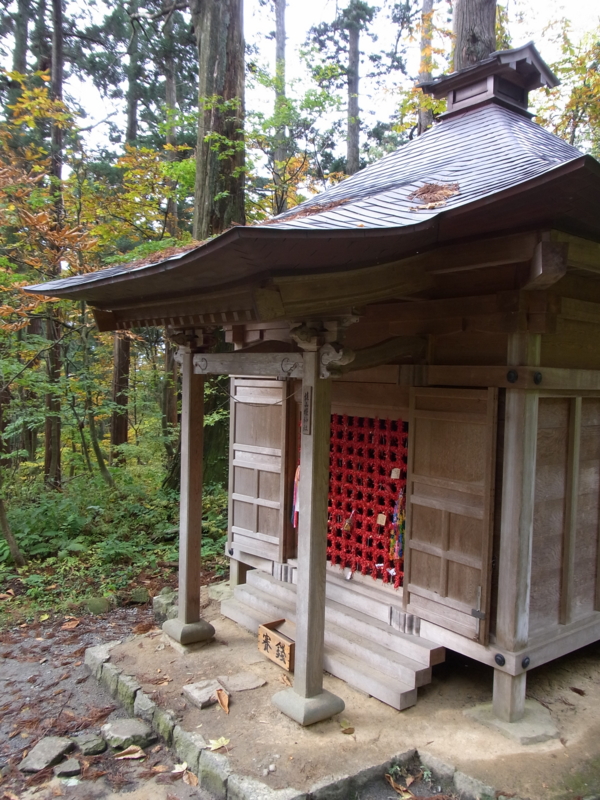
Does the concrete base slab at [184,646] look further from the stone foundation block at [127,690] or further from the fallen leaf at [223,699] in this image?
the fallen leaf at [223,699]

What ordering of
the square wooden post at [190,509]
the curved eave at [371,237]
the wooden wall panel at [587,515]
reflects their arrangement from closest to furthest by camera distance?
the curved eave at [371,237], the wooden wall panel at [587,515], the square wooden post at [190,509]

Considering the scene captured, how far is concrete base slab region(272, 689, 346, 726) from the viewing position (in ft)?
11.5

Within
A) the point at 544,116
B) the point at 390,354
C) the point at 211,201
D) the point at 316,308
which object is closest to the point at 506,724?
the point at 390,354

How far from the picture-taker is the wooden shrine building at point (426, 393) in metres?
3.04

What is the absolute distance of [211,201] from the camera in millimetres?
8352

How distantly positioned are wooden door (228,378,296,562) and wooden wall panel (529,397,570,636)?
2.18 meters

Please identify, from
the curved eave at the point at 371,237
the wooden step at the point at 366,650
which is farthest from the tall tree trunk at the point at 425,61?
the wooden step at the point at 366,650

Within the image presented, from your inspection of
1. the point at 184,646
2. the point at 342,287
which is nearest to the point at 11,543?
the point at 184,646

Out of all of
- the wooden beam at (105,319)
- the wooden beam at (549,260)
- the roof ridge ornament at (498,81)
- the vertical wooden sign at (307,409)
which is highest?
the roof ridge ornament at (498,81)

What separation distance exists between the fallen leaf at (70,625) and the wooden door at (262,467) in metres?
1.71

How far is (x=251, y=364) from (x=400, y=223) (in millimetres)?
1590

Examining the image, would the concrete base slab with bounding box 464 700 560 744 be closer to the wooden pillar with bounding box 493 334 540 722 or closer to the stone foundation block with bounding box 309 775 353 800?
the wooden pillar with bounding box 493 334 540 722

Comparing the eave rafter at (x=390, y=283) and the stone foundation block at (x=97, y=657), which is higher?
the eave rafter at (x=390, y=283)

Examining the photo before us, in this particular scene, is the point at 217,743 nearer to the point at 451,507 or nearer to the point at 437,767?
the point at 437,767
